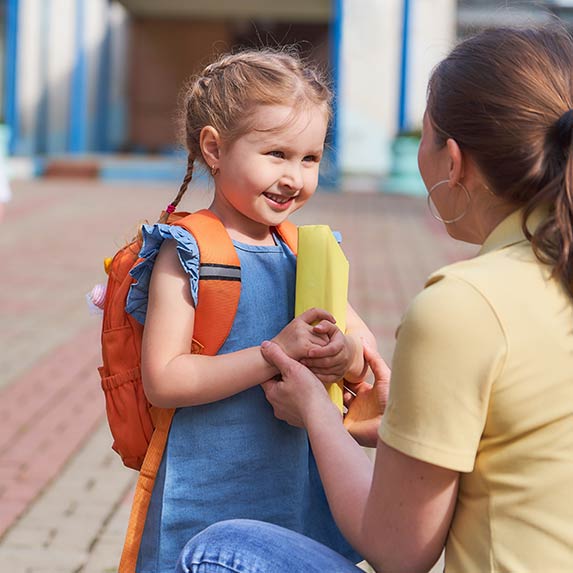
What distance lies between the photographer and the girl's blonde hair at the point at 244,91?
6.55 ft

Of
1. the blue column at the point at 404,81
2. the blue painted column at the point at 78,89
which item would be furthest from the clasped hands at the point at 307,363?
the blue painted column at the point at 78,89

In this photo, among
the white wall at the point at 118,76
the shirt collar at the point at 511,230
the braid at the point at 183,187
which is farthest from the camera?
the white wall at the point at 118,76

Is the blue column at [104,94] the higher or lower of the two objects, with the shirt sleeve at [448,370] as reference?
lower

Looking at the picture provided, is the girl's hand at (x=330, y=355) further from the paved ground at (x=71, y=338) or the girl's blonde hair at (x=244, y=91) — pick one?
the paved ground at (x=71, y=338)

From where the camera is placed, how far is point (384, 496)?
1568mm

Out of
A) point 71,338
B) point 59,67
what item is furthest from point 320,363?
point 59,67

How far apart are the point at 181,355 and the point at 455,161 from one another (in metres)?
0.64

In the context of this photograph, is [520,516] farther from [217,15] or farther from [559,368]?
[217,15]

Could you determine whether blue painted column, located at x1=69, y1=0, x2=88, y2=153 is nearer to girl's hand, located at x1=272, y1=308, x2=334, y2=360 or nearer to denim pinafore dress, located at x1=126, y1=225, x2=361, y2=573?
denim pinafore dress, located at x1=126, y1=225, x2=361, y2=573

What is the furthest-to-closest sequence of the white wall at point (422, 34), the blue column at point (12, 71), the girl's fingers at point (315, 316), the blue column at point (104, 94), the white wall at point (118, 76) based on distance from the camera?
the white wall at point (118, 76), the blue column at point (104, 94), the white wall at point (422, 34), the blue column at point (12, 71), the girl's fingers at point (315, 316)

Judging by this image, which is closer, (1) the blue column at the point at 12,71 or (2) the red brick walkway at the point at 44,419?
(2) the red brick walkway at the point at 44,419

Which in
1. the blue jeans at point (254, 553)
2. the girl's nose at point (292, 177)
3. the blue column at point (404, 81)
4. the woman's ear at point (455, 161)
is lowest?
the blue column at point (404, 81)

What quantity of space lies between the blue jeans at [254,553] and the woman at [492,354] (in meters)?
0.10

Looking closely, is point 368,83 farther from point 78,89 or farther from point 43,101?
point 43,101
